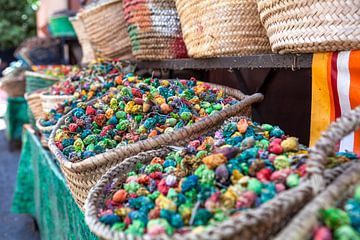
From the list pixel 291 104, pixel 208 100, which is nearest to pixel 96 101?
pixel 208 100

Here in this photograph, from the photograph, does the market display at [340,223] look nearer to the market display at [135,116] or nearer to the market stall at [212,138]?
the market stall at [212,138]

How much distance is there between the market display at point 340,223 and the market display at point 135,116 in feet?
1.82

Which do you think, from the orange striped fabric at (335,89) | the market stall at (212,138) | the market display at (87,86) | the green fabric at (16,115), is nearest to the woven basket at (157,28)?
the market stall at (212,138)

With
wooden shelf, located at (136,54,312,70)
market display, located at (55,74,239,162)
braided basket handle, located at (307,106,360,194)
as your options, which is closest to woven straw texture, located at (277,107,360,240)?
braided basket handle, located at (307,106,360,194)

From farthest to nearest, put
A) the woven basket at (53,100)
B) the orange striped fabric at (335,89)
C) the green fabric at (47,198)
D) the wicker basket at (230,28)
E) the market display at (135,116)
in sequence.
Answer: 1. the woven basket at (53,100)
2. the green fabric at (47,198)
3. the wicker basket at (230,28)
4. the market display at (135,116)
5. the orange striped fabric at (335,89)

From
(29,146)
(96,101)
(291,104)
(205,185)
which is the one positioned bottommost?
(29,146)

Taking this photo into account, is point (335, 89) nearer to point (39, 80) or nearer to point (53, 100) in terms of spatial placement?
point (53, 100)

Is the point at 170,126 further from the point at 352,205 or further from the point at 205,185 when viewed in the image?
the point at 352,205

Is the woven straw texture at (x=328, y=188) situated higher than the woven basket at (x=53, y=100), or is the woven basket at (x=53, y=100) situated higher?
the woven straw texture at (x=328, y=188)

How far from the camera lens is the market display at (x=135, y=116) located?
41.9 inches

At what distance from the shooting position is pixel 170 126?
3.53 ft

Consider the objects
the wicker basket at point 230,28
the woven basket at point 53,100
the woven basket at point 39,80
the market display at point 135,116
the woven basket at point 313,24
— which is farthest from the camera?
the woven basket at point 39,80

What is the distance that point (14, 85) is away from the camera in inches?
174

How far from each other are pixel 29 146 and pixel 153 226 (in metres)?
2.28
